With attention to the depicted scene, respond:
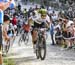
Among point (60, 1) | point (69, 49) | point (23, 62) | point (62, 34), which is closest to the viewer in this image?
point (23, 62)

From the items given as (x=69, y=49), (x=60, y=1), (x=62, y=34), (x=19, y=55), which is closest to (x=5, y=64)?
(x=19, y=55)

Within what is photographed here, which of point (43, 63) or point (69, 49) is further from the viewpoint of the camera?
point (69, 49)

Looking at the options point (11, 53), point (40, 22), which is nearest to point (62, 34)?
point (11, 53)

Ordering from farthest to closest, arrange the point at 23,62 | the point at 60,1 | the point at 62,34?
the point at 60,1 → the point at 62,34 → the point at 23,62

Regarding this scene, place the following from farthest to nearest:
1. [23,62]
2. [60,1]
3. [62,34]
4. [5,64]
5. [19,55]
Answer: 1. [60,1]
2. [62,34]
3. [19,55]
4. [23,62]
5. [5,64]

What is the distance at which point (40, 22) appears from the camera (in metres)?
13.8

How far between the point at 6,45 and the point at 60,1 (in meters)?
42.3

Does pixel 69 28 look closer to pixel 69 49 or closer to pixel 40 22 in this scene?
pixel 69 49

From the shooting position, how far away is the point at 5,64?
1226cm

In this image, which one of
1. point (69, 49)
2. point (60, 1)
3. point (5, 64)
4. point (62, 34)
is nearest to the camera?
point (5, 64)

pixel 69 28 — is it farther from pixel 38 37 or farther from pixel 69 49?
pixel 38 37

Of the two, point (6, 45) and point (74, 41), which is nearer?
point (6, 45)

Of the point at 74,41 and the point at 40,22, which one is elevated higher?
the point at 40,22

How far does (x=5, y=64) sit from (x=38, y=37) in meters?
1.88
